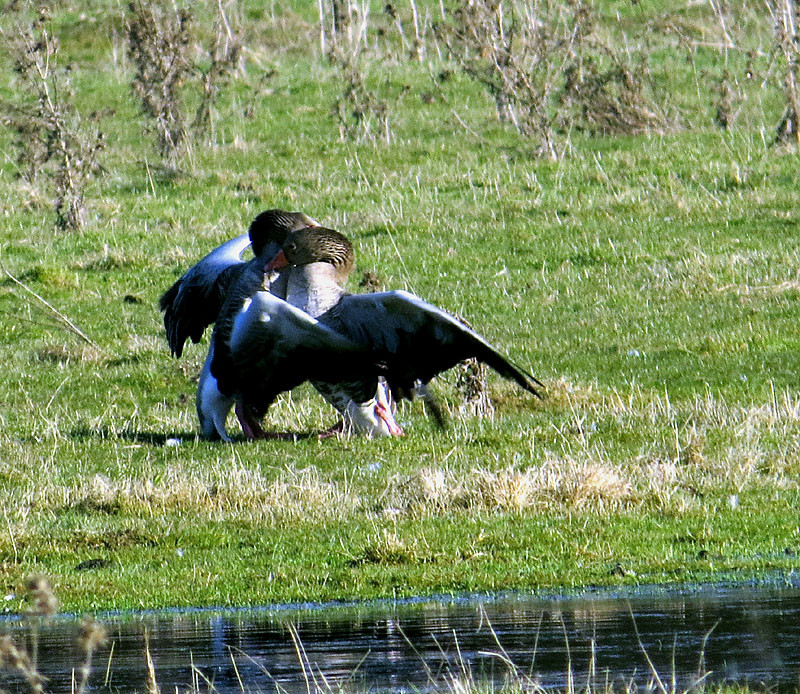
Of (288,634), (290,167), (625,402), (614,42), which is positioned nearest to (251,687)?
(288,634)

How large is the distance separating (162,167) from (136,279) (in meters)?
5.56

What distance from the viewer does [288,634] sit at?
6.92 meters

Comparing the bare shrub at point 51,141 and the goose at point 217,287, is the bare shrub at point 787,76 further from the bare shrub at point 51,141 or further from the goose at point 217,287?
the goose at point 217,287

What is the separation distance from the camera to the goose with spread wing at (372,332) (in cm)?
979

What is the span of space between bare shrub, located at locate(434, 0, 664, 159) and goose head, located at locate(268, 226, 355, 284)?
39.4 ft

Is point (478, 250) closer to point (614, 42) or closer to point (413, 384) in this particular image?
point (413, 384)

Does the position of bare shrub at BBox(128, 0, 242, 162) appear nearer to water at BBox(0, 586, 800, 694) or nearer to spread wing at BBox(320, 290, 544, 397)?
spread wing at BBox(320, 290, 544, 397)

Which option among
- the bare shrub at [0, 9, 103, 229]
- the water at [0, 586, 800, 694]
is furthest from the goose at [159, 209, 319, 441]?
the bare shrub at [0, 9, 103, 229]

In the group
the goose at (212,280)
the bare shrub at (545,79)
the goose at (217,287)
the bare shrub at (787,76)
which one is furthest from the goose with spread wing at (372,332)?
the bare shrub at (787,76)

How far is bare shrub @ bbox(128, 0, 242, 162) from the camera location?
24.1 metres

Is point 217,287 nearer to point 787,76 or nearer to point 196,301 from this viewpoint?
point 196,301

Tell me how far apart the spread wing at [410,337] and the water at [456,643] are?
247 centimetres

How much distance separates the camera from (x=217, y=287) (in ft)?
39.0

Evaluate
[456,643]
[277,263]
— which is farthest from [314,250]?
[456,643]
